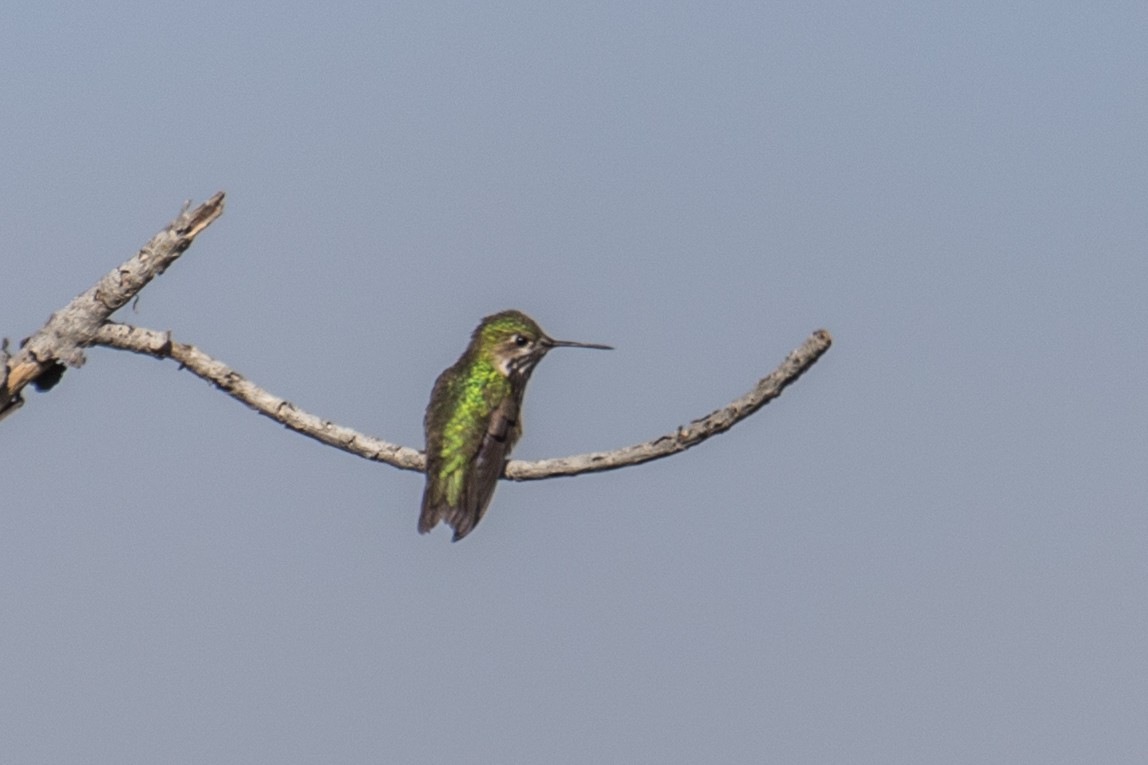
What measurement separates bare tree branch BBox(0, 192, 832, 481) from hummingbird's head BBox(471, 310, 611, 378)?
4.16m

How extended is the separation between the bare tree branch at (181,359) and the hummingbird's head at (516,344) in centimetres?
416

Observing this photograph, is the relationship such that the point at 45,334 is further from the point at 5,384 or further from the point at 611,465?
the point at 611,465

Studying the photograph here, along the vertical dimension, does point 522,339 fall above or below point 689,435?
above

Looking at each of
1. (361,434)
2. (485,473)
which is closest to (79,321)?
(361,434)

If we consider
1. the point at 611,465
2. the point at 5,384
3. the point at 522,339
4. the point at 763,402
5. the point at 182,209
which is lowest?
the point at 5,384

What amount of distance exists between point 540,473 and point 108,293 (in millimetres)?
2815

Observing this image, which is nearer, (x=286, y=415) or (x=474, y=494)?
(x=286, y=415)

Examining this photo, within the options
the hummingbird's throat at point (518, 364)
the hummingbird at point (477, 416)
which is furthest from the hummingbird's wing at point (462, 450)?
the hummingbird's throat at point (518, 364)

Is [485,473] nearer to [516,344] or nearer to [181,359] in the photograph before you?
[516,344]

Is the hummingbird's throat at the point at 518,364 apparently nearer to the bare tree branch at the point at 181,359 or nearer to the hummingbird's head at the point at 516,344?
the hummingbird's head at the point at 516,344

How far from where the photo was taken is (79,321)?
8609 mm

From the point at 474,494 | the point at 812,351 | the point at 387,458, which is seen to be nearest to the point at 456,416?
the point at 474,494

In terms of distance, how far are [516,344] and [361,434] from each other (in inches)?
159

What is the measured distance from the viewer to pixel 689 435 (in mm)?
8531
